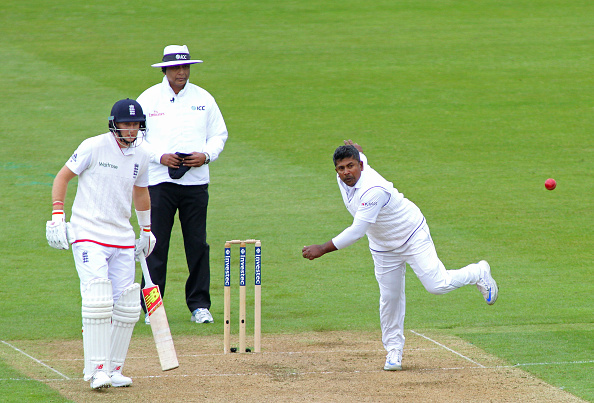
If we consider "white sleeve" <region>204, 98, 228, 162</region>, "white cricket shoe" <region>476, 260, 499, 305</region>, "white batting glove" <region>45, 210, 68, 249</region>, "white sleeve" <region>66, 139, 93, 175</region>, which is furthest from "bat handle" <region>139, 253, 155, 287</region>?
"white cricket shoe" <region>476, 260, 499, 305</region>

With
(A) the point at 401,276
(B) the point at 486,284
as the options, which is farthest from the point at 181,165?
(B) the point at 486,284

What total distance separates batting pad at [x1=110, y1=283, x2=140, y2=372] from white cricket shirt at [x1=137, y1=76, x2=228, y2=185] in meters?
1.87

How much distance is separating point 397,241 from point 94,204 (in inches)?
77.8

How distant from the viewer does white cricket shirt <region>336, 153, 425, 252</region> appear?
5750 mm

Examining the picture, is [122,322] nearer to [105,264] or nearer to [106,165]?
[105,264]

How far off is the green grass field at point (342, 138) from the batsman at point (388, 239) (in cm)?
78

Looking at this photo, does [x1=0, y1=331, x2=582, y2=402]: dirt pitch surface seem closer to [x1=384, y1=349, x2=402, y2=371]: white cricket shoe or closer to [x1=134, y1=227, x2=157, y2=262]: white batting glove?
[x1=384, y1=349, x2=402, y2=371]: white cricket shoe

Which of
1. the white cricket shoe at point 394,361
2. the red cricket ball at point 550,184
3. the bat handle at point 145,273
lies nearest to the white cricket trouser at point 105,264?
the bat handle at point 145,273

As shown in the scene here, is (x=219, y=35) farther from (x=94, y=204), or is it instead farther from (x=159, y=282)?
(x=94, y=204)

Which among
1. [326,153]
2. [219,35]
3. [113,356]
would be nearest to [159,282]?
[113,356]

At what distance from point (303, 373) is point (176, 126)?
2466mm

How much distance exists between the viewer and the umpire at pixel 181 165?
23.7 feet

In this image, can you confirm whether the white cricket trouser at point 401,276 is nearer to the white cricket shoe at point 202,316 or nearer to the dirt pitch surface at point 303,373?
the dirt pitch surface at point 303,373

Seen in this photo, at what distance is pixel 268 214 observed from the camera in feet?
36.0
